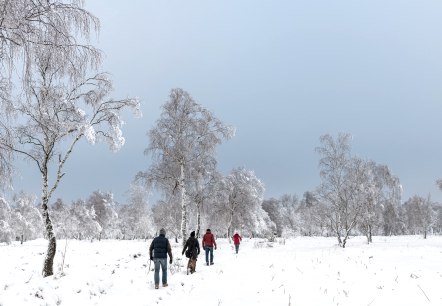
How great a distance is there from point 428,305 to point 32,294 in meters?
10.4

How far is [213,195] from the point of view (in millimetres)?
30344

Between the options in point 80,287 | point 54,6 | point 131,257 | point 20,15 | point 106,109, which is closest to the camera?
point 20,15

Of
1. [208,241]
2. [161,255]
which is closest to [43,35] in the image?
[161,255]

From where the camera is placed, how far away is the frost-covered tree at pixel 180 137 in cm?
2536

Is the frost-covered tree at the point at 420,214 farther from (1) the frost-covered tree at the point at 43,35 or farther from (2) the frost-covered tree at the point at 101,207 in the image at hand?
(1) the frost-covered tree at the point at 43,35

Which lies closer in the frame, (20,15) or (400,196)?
(20,15)

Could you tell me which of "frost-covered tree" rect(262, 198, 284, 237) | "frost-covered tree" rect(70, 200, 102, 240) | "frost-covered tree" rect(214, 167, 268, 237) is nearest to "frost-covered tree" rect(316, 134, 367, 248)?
"frost-covered tree" rect(214, 167, 268, 237)

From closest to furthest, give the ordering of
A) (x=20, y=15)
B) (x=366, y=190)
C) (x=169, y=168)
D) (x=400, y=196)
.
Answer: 1. (x=20, y=15)
2. (x=169, y=168)
3. (x=366, y=190)
4. (x=400, y=196)

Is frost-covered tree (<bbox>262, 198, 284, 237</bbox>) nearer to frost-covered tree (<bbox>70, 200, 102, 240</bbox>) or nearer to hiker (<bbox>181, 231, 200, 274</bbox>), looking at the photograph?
frost-covered tree (<bbox>70, 200, 102, 240</bbox>)

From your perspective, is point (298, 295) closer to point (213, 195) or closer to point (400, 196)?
point (213, 195)

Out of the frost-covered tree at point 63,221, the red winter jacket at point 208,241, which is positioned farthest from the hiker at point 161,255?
the frost-covered tree at point 63,221

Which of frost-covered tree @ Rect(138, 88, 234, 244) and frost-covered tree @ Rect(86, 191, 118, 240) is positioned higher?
frost-covered tree @ Rect(138, 88, 234, 244)

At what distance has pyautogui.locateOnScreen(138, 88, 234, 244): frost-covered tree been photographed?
25359mm

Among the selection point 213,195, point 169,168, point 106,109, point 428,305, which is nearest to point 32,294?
point 106,109
